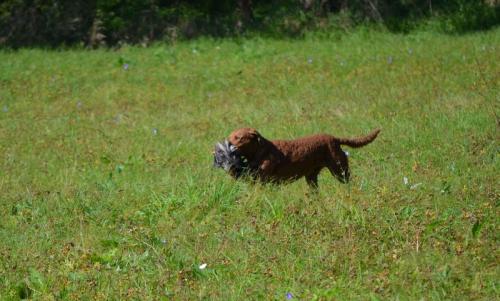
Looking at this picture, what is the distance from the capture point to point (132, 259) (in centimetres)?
458

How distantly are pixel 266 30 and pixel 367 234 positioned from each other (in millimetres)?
11450

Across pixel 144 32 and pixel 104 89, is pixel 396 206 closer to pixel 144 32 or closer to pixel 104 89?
pixel 104 89

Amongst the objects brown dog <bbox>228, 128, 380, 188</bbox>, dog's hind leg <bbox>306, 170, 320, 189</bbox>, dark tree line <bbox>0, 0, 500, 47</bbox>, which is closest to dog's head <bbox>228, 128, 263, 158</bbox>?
brown dog <bbox>228, 128, 380, 188</bbox>

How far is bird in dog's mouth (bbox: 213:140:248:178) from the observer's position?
5.46m

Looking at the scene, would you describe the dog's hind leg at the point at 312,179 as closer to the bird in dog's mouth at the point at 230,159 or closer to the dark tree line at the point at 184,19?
the bird in dog's mouth at the point at 230,159

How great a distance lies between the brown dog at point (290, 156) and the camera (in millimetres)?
5441

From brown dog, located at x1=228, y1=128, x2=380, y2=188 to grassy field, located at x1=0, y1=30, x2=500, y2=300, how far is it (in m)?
0.11

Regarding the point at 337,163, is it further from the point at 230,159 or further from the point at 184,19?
the point at 184,19

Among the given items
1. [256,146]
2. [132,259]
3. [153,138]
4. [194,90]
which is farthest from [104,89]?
[132,259]

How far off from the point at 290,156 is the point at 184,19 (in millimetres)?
12006

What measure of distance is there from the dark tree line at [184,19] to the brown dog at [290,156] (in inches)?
372

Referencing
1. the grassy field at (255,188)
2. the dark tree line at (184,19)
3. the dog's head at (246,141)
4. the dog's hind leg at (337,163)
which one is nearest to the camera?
the grassy field at (255,188)

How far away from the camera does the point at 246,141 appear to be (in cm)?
539

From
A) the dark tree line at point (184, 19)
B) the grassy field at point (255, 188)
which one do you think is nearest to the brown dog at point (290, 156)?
the grassy field at point (255, 188)
